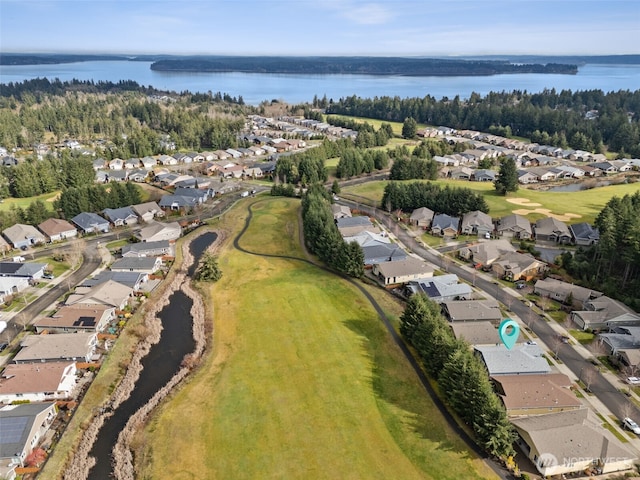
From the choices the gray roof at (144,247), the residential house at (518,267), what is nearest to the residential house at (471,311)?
the residential house at (518,267)

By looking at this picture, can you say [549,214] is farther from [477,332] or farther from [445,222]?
[477,332]

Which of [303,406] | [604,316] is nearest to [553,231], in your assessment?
[604,316]

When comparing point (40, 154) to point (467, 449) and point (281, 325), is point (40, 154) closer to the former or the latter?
point (281, 325)

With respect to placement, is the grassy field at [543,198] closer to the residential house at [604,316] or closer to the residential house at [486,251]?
the residential house at [486,251]

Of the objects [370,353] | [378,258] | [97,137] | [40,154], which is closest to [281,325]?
[370,353]

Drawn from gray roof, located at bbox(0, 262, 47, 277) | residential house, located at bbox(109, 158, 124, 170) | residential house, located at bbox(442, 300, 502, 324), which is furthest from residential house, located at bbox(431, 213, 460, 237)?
residential house, located at bbox(109, 158, 124, 170)

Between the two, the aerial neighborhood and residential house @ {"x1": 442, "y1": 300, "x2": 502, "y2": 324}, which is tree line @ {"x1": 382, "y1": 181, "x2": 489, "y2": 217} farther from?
residential house @ {"x1": 442, "y1": 300, "x2": 502, "y2": 324}
